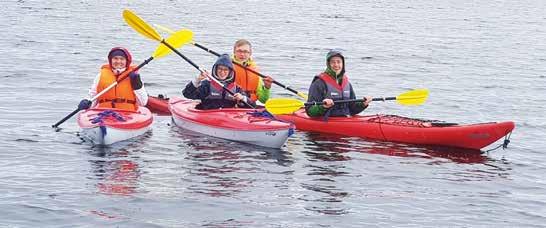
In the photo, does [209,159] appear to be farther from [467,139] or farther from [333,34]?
[333,34]

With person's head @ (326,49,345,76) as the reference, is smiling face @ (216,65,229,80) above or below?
below

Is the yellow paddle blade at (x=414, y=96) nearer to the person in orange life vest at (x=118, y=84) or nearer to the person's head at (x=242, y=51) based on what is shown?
the person's head at (x=242, y=51)

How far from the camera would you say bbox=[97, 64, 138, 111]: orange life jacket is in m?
11.7

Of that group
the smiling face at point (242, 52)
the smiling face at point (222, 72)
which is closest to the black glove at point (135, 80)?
the smiling face at point (222, 72)

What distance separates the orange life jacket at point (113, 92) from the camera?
11.7 meters

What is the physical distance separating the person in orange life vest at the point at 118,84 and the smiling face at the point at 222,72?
1.03m

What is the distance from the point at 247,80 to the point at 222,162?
2369 mm

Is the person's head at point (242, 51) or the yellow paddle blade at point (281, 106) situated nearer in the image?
the yellow paddle blade at point (281, 106)

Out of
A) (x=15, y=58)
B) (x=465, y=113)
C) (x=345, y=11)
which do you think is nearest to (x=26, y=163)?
(x=465, y=113)

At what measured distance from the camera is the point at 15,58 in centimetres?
1981

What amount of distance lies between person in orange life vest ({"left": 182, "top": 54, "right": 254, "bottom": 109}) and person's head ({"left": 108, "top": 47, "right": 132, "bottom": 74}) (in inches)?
33.4

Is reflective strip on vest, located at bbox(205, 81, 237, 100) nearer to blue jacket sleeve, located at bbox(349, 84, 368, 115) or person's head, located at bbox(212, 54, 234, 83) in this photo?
person's head, located at bbox(212, 54, 234, 83)

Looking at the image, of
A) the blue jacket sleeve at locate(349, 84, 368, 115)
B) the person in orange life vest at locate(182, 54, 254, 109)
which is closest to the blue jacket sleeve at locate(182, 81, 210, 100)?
the person in orange life vest at locate(182, 54, 254, 109)

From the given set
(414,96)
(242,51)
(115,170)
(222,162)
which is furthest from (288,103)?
(115,170)
